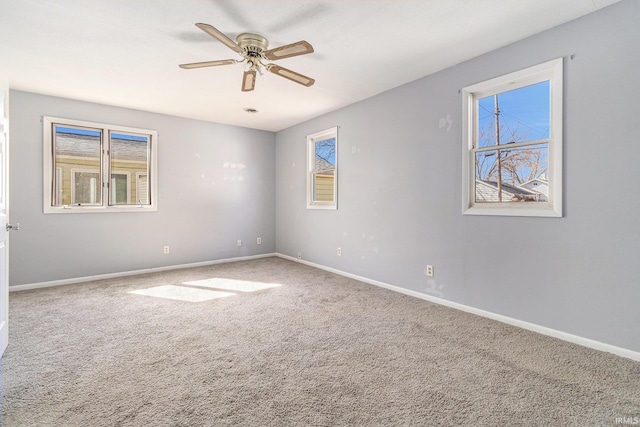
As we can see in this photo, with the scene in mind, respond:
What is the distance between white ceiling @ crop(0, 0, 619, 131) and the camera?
214 cm

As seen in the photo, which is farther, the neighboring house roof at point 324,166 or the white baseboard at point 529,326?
the neighboring house roof at point 324,166

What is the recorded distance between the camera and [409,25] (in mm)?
2346

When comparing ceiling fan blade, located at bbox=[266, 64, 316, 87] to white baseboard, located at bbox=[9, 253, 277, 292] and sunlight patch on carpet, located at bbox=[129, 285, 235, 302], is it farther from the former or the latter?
white baseboard, located at bbox=[9, 253, 277, 292]

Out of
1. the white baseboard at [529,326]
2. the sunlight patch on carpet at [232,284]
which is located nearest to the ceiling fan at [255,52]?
the sunlight patch on carpet at [232,284]

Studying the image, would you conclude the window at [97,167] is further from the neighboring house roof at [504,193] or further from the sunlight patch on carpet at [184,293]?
the neighboring house roof at [504,193]

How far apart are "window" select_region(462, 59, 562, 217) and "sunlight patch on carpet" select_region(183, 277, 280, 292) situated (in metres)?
2.63

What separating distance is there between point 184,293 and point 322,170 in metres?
2.79

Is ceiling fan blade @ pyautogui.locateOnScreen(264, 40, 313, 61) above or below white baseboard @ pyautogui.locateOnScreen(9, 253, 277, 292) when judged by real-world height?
above

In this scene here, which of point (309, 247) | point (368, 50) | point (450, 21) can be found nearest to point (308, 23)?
point (368, 50)

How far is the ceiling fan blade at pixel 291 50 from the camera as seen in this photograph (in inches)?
83.0

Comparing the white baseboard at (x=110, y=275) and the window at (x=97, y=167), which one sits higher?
the window at (x=97, y=167)

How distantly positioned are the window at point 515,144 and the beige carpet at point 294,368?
3.77 ft

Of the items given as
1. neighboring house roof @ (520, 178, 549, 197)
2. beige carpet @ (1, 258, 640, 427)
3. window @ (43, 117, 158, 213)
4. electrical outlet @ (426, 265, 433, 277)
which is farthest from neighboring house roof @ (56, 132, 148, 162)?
neighboring house roof @ (520, 178, 549, 197)

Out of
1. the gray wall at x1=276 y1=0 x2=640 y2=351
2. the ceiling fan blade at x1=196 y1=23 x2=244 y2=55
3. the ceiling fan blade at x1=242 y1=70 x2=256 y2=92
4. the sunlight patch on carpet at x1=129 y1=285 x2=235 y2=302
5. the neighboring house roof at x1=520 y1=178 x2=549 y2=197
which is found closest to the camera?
the ceiling fan blade at x1=196 y1=23 x2=244 y2=55
